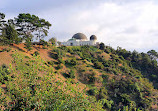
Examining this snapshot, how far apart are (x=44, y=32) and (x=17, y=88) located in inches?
1537

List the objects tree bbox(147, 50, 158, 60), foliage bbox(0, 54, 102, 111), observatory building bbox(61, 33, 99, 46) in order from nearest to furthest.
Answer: foliage bbox(0, 54, 102, 111) < tree bbox(147, 50, 158, 60) < observatory building bbox(61, 33, 99, 46)

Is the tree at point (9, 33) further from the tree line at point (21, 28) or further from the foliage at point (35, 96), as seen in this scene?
the foliage at point (35, 96)

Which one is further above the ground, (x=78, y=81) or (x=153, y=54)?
(x=153, y=54)

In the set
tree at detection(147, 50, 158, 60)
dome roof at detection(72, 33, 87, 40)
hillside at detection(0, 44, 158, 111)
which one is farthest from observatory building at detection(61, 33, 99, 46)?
tree at detection(147, 50, 158, 60)

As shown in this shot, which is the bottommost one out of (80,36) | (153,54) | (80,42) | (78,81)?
(78,81)

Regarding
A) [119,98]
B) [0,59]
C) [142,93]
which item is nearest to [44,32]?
[0,59]

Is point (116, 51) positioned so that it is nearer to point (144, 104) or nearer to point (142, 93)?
point (142, 93)

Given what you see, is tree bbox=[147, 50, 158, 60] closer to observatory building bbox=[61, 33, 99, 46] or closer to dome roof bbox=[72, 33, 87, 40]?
observatory building bbox=[61, 33, 99, 46]

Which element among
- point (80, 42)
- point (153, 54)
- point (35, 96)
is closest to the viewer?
point (35, 96)

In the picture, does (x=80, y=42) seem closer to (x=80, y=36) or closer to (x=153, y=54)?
(x=80, y=36)

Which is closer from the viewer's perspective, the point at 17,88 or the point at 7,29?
the point at 17,88

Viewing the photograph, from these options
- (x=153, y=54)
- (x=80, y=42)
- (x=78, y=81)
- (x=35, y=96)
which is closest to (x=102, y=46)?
(x=80, y=42)

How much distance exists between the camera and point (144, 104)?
1276 inches

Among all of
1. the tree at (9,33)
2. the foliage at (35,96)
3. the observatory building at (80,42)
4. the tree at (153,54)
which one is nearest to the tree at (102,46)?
the observatory building at (80,42)
